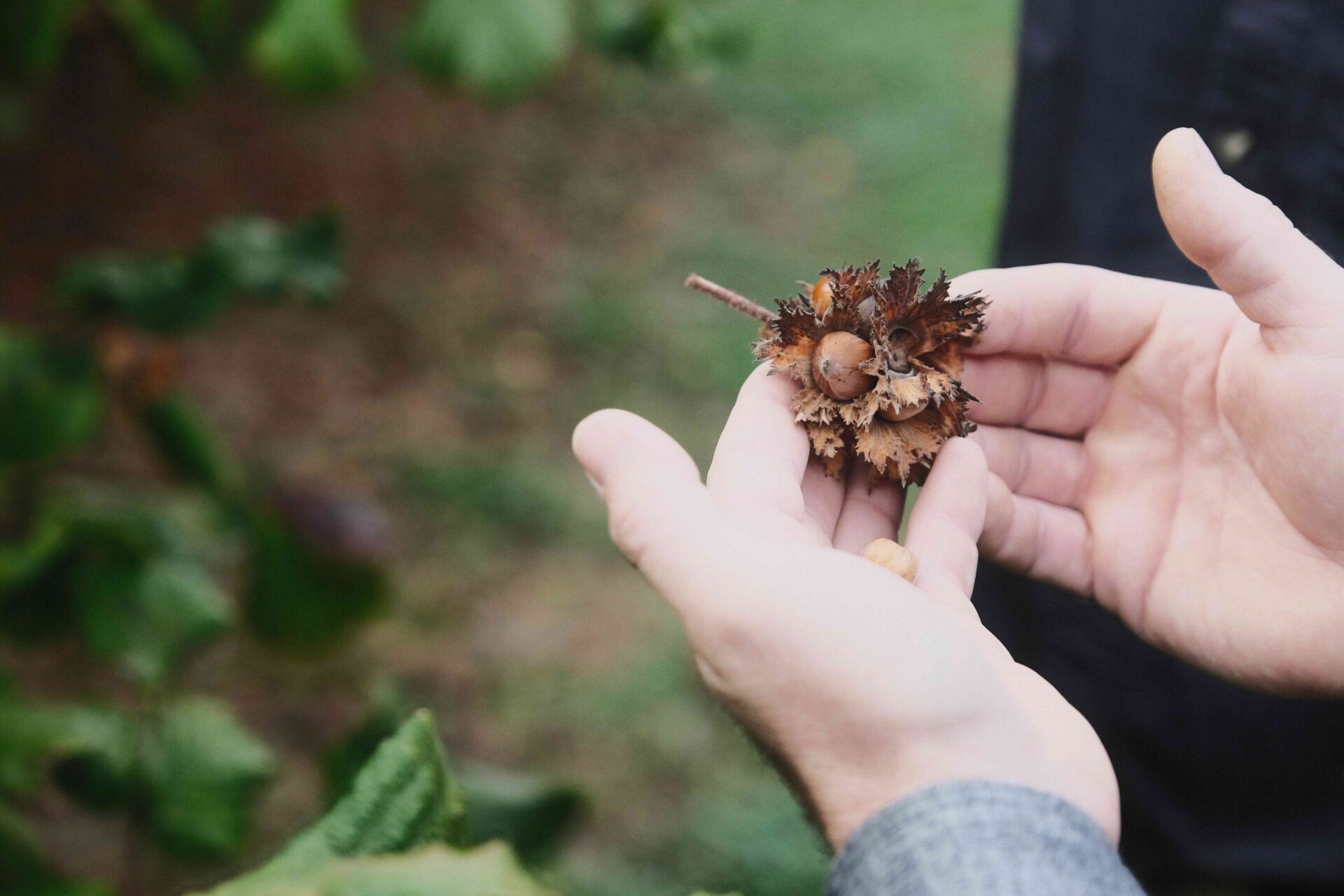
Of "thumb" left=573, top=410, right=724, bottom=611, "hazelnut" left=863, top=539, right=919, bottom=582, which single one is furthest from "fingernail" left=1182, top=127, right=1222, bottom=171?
"thumb" left=573, top=410, right=724, bottom=611

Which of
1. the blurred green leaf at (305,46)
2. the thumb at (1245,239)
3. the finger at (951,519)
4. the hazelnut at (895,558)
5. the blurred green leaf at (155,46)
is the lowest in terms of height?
the hazelnut at (895,558)

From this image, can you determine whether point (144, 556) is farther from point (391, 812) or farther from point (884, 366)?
point (884, 366)

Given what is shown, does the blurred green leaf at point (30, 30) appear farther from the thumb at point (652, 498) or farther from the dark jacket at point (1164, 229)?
the dark jacket at point (1164, 229)

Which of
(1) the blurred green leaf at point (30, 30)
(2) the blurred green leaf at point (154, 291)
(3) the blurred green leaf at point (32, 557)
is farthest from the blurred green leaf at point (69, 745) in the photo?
(1) the blurred green leaf at point (30, 30)

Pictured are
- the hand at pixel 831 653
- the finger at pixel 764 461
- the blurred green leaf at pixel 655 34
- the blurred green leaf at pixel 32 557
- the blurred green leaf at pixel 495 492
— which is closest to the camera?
the hand at pixel 831 653

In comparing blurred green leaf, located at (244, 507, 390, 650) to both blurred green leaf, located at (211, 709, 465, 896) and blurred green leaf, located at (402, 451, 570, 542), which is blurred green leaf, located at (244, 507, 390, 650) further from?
blurred green leaf, located at (211, 709, 465, 896)

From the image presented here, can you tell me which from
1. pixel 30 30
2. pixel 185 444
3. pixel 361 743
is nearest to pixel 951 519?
pixel 361 743
